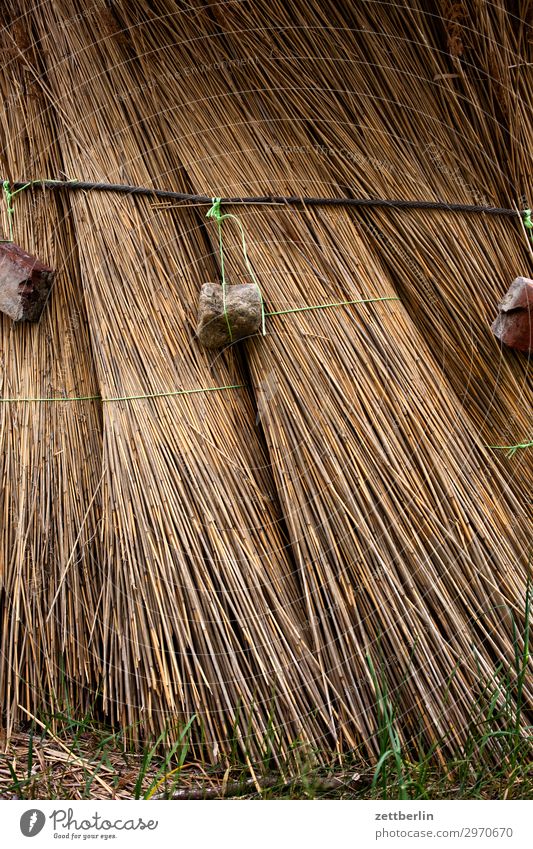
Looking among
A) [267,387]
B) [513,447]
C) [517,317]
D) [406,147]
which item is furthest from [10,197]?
[513,447]

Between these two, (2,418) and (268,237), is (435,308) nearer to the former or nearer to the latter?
(268,237)

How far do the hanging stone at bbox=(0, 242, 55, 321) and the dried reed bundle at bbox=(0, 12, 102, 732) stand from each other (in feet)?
0.17

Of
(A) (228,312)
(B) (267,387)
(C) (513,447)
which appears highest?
(A) (228,312)

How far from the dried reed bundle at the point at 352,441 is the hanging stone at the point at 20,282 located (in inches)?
17.8

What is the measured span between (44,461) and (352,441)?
73 cm

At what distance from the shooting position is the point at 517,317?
57.5 inches

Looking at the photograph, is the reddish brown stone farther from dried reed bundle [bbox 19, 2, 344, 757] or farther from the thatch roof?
dried reed bundle [bbox 19, 2, 344, 757]

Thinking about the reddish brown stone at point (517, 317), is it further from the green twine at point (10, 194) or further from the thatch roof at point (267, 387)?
the green twine at point (10, 194)

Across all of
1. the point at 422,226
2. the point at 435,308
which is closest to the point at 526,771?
the point at 435,308

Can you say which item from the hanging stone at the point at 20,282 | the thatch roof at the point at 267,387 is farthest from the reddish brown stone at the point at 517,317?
the hanging stone at the point at 20,282

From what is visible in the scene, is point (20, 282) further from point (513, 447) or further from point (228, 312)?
point (513, 447)

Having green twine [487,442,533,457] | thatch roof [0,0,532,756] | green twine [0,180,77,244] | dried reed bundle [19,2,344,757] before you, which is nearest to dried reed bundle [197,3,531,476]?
thatch roof [0,0,532,756]

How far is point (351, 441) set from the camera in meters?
1.43
